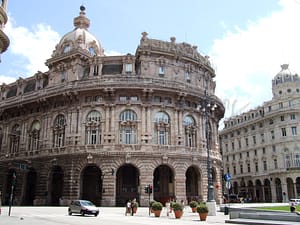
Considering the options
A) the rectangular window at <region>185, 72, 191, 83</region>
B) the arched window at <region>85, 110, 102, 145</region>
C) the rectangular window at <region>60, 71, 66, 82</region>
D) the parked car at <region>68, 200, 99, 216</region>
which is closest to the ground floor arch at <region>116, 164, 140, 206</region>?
the arched window at <region>85, 110, 102, 145</region>

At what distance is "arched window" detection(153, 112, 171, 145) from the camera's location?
44.0m

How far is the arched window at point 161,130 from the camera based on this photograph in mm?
43994

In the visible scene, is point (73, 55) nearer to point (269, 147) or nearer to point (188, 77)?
point (188, 77)

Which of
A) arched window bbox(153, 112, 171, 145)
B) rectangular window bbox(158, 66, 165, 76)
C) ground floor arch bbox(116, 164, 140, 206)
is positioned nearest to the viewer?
ground floor arch bbox(116, 164, 140, 206)

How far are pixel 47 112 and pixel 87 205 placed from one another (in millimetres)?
23825

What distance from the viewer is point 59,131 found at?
1818 inches

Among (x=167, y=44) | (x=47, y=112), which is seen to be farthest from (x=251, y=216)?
(x=47, y=112)

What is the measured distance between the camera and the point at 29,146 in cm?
4931

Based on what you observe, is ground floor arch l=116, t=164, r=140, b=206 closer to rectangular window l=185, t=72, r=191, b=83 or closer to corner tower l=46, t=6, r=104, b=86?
corner tower l=46, t=6, r=104, b=86

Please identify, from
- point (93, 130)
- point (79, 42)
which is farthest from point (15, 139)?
point (79, 42)

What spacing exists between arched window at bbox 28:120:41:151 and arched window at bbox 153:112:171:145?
17469 millimetres

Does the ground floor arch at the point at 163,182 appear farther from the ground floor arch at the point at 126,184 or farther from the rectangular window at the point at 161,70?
the rectangular window at the point at 161,70

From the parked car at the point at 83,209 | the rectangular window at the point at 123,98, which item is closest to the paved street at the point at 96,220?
the parked car at the point at 83,209

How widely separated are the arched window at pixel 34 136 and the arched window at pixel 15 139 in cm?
279
